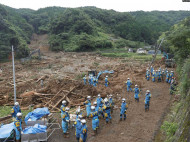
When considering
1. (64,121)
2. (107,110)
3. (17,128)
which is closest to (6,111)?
(17,128)

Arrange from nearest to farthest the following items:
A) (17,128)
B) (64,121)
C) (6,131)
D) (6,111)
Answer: (6,131), (17,128), (64,121), (6,111)

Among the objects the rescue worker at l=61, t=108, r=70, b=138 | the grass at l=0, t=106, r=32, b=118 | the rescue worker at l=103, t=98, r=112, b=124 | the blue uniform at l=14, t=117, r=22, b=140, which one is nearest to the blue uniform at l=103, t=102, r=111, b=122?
the rescue worker at l=103, t=98, r=112, b=124

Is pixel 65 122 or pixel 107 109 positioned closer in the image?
pixel 65 122

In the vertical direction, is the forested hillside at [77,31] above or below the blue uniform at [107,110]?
above

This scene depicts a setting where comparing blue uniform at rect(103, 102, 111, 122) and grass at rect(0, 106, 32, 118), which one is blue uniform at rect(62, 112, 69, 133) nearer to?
blue uniform at rect(103, 102, 111, 122)

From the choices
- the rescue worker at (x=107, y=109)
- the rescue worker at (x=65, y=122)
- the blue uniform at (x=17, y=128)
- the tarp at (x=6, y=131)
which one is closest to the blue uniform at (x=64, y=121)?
the rescue worker at (x=65, y=122)

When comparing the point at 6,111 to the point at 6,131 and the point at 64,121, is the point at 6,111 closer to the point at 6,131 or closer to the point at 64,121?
the point at 6,131

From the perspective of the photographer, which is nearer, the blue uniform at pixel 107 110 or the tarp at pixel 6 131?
the tarp at pixel 6 131

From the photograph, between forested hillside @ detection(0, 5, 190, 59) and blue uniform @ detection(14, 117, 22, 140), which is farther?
Answer: forested hillside @ detection(0, 5, 190, 59)

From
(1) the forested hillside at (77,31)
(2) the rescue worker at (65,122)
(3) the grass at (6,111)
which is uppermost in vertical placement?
(1) the forested hillside at (77,31)

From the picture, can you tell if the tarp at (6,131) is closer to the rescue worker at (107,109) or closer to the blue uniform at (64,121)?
the blue uniform at (64,121)

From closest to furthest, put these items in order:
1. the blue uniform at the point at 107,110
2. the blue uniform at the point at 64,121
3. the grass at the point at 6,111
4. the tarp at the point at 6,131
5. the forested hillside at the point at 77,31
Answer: the tarp at the point at 6,131, the blue uniform at the point at 64,121, the blue uniform at the point at 107,110, the grass at the point at 6,111, the forested hillside at the point at 77,31

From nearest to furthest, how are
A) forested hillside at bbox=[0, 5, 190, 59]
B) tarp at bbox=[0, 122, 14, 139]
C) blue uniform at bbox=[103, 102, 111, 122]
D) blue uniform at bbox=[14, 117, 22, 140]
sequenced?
1. tarp at bbox=[0, 122, 14, 139]
2. blue uniform at bbox=[14, 117, 22, 140]
3. blue uniform at bbox=[103, 102, 111, 122]
4. forested hillside at bbox=[0, 5, 190, 59]

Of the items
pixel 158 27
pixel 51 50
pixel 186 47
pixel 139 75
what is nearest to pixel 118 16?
pixel 158 27
